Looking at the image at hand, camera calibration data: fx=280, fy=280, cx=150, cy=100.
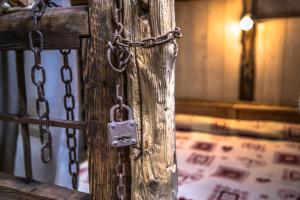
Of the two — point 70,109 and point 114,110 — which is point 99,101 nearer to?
point 114,110

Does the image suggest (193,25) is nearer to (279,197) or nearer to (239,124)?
(239,124)

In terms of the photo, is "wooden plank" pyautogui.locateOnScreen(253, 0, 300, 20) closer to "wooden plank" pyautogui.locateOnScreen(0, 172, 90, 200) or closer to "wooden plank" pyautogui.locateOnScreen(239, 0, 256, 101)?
"wooden plank" pyautogui.locateOnScreen(239, 0, 256, 101)

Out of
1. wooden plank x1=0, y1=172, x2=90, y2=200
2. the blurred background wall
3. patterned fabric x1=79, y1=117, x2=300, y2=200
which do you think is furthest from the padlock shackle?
the blurred background wall

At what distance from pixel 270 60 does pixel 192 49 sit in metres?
0.92

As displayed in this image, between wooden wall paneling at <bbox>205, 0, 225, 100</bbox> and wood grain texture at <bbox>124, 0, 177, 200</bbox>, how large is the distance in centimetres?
287

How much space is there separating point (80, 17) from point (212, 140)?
2447 millimetres

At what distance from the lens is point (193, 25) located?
136 inches

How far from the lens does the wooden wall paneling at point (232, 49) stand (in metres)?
3.17

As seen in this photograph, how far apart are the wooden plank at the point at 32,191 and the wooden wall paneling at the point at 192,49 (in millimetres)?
2935

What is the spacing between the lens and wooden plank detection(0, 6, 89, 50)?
652 mm

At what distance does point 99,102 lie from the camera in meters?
0.66

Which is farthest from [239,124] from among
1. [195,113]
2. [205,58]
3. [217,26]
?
[217,26]

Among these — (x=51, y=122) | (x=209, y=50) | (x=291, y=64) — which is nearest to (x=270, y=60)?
(x=291, y=64)

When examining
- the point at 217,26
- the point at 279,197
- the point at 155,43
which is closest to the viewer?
the point at 155,43
